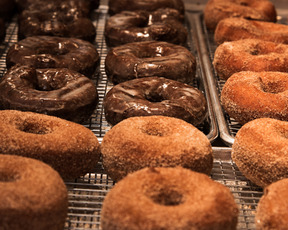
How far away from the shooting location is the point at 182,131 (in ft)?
6.09

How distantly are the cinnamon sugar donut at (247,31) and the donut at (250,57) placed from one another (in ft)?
0.60

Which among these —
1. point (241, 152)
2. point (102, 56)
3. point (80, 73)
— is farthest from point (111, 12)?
point (241, 152)

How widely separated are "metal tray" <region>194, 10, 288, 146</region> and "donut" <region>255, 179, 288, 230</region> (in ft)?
2.07

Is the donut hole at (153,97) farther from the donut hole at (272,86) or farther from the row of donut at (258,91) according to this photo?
the donut hole at (272,86)

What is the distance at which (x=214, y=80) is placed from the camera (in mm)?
2807

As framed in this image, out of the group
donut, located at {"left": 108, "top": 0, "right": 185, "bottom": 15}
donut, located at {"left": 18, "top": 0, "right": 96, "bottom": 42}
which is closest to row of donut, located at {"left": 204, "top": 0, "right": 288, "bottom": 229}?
donut, located at {"left": 108, "top": 0, "right": 185, "bottom": 15}

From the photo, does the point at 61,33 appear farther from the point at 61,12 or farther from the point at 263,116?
the point at 263,116

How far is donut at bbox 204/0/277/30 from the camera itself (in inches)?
135

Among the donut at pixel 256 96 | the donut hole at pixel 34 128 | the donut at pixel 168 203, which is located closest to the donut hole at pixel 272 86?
the donut at pixel 256 96

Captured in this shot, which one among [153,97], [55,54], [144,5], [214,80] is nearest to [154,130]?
[153,97]

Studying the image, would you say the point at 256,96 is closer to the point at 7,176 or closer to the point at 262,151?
the point at 262,151

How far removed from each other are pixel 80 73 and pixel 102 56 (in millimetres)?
544

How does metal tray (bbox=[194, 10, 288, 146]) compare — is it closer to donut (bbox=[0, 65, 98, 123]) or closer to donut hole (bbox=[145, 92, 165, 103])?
donut hole (bbox=[145, 92, 165, 103])

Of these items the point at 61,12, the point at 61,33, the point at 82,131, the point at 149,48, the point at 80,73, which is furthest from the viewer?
the point at 61,12
